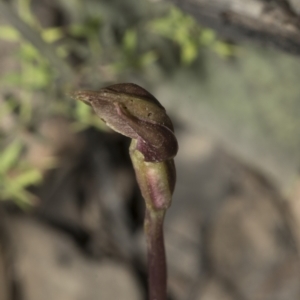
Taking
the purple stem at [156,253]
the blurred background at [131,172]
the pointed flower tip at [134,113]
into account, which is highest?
the pointed flower tip at [134,113]

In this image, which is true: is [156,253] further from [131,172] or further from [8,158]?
[131,172]

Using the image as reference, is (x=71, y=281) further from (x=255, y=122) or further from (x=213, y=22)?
(x=213, y=22)

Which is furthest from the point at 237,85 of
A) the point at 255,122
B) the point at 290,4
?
the point at 290,4

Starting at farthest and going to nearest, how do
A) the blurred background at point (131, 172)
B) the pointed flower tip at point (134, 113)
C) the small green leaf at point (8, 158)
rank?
the blurred background at point (131, 172) < the small green leaf at point (8, 158) < the pointed flower tip at point (134, 113)

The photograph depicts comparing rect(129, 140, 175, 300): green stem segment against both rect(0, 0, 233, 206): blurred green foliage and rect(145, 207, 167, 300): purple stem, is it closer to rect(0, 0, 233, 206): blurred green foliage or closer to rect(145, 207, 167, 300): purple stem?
rect(145, 207, 167, 300): purple stem

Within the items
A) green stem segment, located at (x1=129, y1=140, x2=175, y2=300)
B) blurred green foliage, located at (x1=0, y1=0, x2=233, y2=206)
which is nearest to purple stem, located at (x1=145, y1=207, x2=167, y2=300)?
green stem segment, located at (x1=129, y1=140, x2=175, y2=300)

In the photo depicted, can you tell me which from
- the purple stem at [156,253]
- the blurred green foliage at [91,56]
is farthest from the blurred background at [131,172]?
the purple stem at [156,253]

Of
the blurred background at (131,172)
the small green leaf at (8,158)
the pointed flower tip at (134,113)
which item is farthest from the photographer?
the blurred background at (131,172)

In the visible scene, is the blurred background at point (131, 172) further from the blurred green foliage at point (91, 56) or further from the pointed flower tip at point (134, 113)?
the pointed flower tip at point (134, 113)
